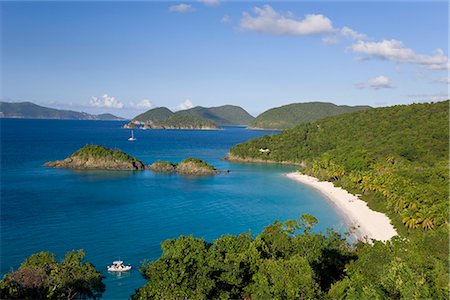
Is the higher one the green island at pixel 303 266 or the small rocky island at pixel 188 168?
the green island at pixel 303 266

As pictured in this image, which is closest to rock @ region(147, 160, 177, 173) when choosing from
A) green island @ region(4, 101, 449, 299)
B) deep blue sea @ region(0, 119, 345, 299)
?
deep blue sea @ region(0, 119, 345, 299)

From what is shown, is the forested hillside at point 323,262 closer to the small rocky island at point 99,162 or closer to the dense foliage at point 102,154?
the small rocky island at point 99,162

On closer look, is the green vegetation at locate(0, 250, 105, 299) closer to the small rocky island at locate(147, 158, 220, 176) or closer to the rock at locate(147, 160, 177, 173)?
the small rocky island at locate(147, 158, 220, 176)

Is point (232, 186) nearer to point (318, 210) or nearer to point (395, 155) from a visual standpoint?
point (318, 210)

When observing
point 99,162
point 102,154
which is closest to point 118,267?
point 99,162

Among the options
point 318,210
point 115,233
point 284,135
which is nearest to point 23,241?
point 115,233

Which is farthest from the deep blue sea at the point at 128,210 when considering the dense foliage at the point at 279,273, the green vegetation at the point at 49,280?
the dense foliage at the point at 279,273
